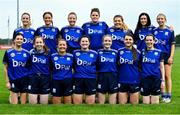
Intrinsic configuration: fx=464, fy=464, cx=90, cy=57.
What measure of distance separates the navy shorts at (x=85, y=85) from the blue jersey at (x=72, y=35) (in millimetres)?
843

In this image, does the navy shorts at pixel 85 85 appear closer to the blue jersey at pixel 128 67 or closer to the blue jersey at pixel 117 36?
the blue jersey at pixel 128 67

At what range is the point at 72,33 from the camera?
9.84 meters

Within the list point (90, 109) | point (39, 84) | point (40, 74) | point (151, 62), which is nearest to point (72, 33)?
point (40, 74)

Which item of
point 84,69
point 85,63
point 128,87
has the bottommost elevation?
point 128,87

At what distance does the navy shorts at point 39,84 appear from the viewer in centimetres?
941

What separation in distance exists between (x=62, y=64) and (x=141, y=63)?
1.62 metres

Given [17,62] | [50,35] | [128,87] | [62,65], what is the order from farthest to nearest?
[50,35] < [128,87] < [17,62] < [62,65]

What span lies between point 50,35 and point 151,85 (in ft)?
7.75

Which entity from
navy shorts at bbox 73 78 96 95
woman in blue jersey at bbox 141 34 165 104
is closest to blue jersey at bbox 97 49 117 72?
navy shorts at bbox 73 78 96 95

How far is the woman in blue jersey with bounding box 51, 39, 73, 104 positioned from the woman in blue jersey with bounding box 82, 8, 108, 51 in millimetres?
792

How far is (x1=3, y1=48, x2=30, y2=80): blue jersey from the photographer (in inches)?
372

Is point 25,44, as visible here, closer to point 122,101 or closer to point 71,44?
point 71,44

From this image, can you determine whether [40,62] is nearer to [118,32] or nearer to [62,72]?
[62,72]

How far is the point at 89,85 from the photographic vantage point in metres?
9.41
